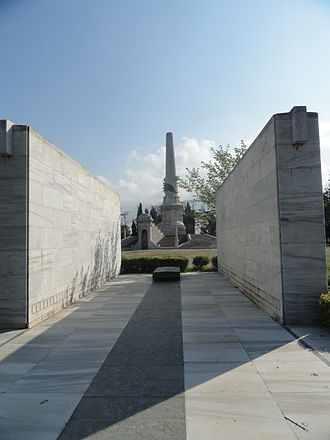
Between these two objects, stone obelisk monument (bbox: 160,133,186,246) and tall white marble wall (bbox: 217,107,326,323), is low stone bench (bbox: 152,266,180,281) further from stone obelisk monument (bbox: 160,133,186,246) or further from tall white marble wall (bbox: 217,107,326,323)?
stone obelisk monument (bbox: 160,133,186,246)

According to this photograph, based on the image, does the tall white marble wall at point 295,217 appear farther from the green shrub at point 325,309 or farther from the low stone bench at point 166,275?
the low stone bench at point 166,275

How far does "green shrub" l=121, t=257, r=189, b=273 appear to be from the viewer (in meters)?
18.2

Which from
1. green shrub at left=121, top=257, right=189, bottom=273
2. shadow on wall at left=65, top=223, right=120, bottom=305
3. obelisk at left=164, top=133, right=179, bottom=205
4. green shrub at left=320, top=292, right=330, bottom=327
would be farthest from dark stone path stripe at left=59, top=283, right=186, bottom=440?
obelisk at left=164, top=133, right=179, bottom=205

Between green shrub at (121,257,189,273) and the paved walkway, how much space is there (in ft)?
36.1

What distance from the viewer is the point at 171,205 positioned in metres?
46.0

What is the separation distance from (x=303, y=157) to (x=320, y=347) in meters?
3.61

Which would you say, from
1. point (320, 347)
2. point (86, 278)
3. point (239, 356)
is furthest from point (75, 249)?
point (320, 347)

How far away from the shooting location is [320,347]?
5.04 meters

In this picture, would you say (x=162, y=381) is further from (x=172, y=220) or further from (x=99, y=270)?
(x=172, y=220)

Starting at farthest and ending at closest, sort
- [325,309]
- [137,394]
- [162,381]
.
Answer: [325,309], [162,381], [137,394]

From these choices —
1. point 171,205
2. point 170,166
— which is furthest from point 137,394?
point 171,205

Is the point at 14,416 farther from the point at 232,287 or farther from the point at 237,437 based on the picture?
the point at 232,287

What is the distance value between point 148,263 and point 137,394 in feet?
48.6

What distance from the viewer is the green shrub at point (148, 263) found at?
1820 cm
